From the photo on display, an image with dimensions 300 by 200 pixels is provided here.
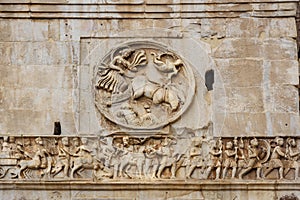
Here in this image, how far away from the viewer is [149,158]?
40.5 feet

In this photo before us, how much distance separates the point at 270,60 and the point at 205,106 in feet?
3.56

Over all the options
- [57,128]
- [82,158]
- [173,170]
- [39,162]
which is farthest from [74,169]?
[173,170]

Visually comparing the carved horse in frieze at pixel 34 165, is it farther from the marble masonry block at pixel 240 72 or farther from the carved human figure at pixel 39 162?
the marble masonry block at pixel 240 72

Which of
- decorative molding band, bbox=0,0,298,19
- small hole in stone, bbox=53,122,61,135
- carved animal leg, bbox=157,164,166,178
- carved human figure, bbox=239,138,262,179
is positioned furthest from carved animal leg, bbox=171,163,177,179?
decorative molding band, bbox=0,0,298,19

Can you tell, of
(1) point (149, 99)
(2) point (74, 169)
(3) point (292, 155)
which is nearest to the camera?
(2) point (74, 169)

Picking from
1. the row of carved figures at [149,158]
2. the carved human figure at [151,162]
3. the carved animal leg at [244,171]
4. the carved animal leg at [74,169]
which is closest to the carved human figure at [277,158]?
the row of carved figures at [149,158]

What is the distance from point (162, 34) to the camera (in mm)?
12914

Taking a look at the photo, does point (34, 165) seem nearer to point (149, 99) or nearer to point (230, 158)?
point (149, 99)

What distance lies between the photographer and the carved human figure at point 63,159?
12242 mm

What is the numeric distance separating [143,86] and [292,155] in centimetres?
216

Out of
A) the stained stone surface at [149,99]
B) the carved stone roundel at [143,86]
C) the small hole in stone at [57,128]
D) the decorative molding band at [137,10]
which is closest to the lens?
the stained stone surface at [149,99]

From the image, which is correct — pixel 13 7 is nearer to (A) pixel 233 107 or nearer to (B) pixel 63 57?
(B) pixel 63 57

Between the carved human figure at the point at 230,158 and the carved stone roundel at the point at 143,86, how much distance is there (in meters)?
0.78

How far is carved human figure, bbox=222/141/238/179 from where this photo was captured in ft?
40.2
